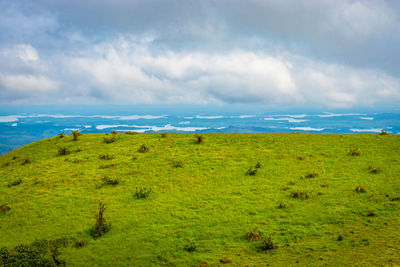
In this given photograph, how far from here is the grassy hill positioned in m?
12.5

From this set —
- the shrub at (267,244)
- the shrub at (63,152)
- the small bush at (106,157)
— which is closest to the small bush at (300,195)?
the shrub at (267,244)

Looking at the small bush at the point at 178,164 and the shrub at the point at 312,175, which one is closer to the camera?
the shrub at the point at 312,175

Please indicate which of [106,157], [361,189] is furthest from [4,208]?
[361,189]

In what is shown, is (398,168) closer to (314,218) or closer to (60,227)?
(314,218)

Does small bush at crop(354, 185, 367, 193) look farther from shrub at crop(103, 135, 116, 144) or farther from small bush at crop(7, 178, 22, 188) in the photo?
small bush at crop(7, 178, 22, 188)

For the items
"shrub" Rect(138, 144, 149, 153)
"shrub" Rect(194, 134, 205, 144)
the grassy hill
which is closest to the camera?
the grassy hill

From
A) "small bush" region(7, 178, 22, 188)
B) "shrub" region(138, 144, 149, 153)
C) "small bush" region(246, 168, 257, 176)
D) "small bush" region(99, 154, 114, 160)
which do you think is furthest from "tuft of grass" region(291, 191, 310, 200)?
"small bush" region(7, 178, 22, 188)

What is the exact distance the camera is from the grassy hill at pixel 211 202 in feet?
40.9

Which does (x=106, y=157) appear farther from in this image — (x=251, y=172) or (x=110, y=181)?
(x=251, y=172)

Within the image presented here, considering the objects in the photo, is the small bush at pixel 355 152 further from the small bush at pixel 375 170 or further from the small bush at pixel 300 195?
the small bush at pixel 300 195

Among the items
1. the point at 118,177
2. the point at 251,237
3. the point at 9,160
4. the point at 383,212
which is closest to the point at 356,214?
the point at 383,212

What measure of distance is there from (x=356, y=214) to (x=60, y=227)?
1816cm

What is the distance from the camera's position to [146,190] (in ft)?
64.8

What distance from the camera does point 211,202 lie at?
17516 millimetres
